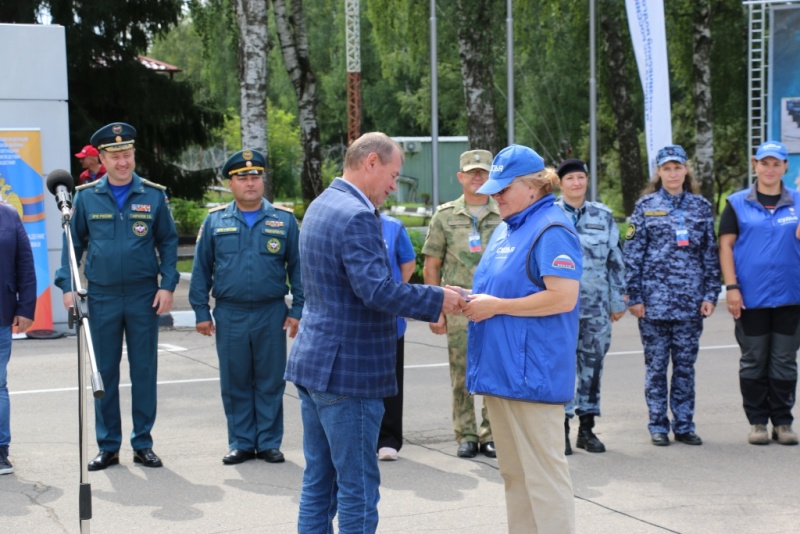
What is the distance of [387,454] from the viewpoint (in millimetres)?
6957

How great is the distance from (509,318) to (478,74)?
20.5 metres

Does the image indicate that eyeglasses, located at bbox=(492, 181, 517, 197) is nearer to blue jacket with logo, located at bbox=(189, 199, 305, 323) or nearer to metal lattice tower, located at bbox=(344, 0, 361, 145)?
blue jacket with logo, located at bbox=(189, 199, 305, 323)

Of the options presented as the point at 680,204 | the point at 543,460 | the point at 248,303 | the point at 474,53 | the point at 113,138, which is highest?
the point at 474,53

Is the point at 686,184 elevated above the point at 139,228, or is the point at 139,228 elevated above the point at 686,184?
the point at 686,184

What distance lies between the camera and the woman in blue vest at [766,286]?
7273 mm

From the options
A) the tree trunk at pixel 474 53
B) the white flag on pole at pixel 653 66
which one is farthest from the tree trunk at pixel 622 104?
the white flag on pole at pixel 653 66

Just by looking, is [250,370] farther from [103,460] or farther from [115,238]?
[115,238]

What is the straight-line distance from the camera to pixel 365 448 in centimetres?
434

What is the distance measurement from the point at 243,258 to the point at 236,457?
1.32 m

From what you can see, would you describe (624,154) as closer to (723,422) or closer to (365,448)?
(723,422)

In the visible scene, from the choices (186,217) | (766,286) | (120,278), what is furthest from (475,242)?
(186,217)

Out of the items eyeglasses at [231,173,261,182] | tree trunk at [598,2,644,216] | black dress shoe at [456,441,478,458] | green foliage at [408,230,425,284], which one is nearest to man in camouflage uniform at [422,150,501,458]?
black dress shoe at [456,441,478,458]

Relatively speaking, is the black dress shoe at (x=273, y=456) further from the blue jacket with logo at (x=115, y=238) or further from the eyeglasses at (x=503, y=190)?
the eyeglasses at (x=503, y=190)

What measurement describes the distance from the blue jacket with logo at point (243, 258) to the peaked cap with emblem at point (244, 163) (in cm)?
23
